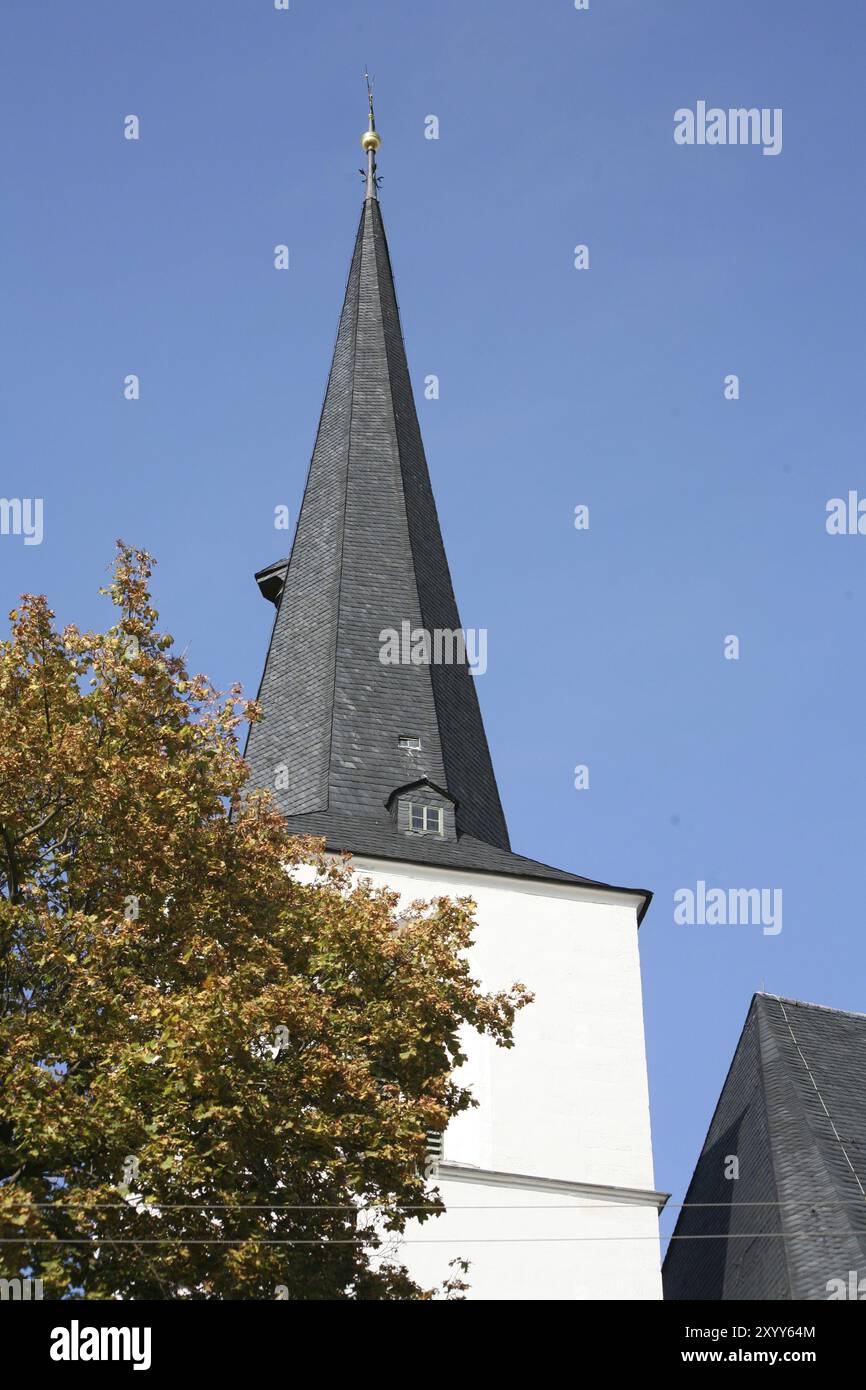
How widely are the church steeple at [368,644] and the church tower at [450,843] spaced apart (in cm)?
4

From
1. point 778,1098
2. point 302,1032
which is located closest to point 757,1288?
point 778,1098

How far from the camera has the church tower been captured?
21344 millimetres

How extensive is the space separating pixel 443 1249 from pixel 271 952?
7.64 metres

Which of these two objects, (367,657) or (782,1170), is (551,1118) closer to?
(782,1170)

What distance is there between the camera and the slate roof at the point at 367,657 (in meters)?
25.7

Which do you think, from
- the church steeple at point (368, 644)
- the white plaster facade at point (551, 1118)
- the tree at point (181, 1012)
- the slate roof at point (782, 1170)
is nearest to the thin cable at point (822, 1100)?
the slate roof at point (782, 1170)

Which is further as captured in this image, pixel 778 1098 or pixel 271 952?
pixel 778 1098

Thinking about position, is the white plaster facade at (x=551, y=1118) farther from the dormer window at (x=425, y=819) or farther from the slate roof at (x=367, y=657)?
the dormer window at (x=425, y=819)

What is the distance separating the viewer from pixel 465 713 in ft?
94.1

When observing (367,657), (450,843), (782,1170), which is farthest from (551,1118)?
(367,657)
